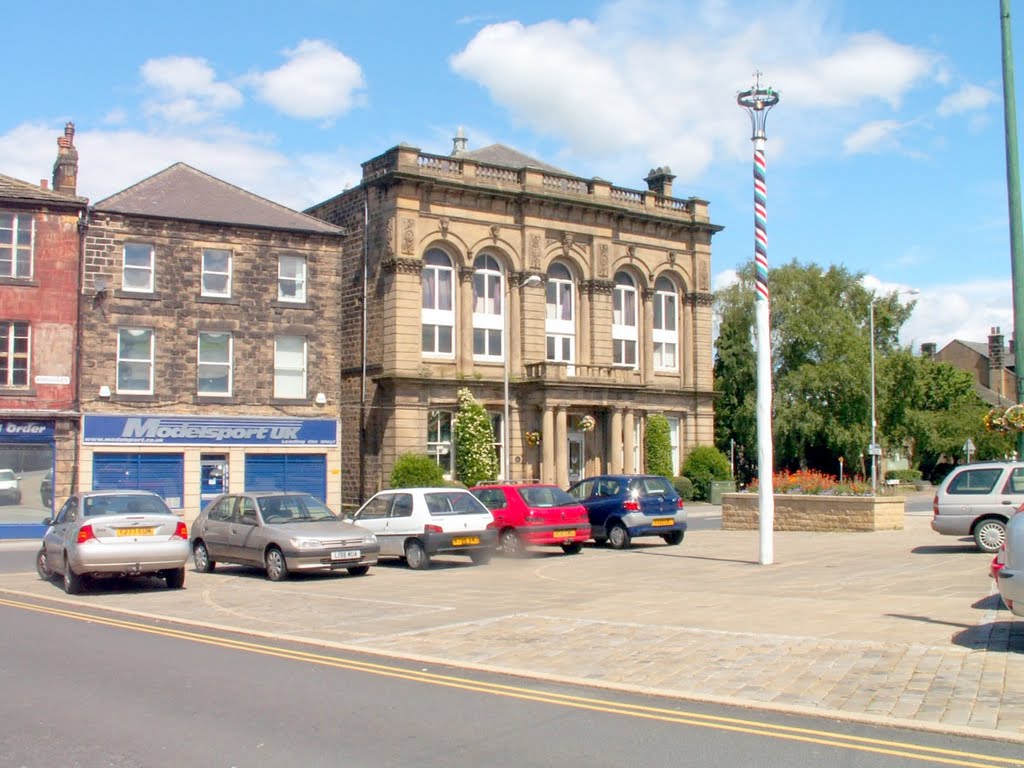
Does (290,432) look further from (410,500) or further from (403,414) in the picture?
(410,500)

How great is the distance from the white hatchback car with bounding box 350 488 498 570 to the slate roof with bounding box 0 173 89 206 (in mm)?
17939

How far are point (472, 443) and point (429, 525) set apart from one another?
21206 millimetres

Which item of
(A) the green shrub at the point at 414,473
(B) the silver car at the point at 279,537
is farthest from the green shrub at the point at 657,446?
(B) the silver car at the point at 279,537

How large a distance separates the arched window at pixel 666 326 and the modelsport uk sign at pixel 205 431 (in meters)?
18.0

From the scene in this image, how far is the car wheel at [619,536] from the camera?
24.0 m

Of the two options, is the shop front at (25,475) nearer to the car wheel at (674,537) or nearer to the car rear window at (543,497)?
the car rear window at (543,497)

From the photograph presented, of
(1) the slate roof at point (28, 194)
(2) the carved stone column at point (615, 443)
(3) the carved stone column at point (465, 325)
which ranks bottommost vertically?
(2) the carved stone column at point (615, 443)

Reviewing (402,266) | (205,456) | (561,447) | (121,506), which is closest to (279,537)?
(121,506)

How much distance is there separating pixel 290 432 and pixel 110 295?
24.1ft

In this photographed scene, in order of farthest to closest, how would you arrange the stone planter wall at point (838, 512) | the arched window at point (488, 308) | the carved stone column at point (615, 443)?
the carved stone column at point (615, 443) < the arched window at point (488, 308) < the stone planter wall at point (838, 512)

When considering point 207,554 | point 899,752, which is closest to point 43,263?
Answer: point 207,554

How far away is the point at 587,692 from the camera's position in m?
8.96

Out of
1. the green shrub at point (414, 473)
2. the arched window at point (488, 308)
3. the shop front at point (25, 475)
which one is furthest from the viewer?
the arched window at point (488, 308)

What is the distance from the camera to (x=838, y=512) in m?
26.0
